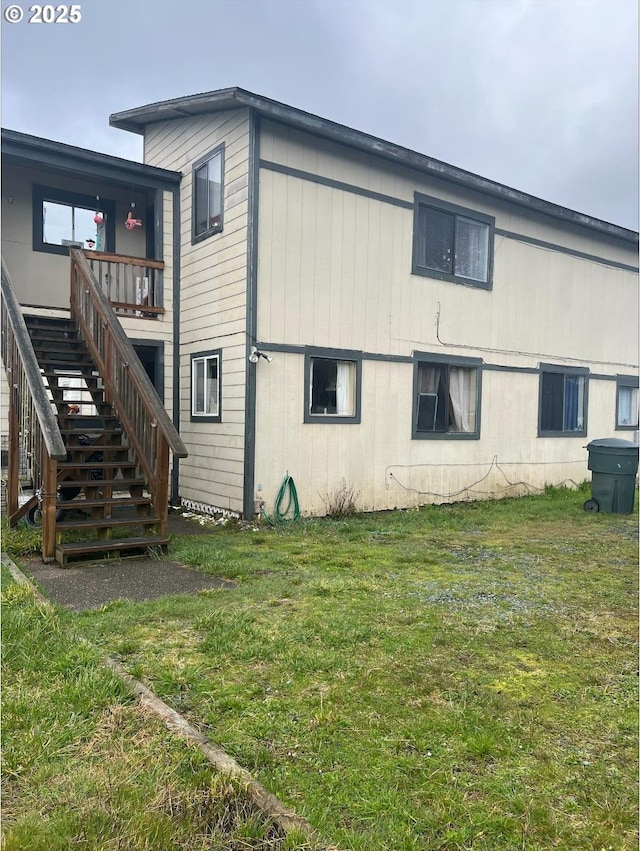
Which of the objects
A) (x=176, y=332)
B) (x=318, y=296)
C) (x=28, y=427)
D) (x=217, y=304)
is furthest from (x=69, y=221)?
(x=28, y=427)

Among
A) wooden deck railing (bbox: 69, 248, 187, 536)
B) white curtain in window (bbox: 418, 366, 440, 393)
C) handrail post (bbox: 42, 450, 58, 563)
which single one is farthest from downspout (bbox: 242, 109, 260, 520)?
white curtain in window (bbox: 418, 366, 440, 393)

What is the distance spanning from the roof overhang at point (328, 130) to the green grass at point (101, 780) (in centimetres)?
717

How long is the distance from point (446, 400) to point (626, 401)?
587 centimetres

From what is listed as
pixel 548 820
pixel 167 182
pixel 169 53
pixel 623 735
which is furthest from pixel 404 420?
pixel 169 53

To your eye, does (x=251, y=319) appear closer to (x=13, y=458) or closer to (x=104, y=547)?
(x=13, y=458)

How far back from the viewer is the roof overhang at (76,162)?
8.44 m

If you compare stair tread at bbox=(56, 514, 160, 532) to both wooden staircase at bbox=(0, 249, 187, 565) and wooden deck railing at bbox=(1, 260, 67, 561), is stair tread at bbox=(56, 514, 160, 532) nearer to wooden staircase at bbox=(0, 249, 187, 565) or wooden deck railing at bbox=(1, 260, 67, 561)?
wooden staircase at bbox=(0, 249, 187, 565)

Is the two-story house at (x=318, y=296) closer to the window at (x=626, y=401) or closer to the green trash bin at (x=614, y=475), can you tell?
the green trash bin at (x=614, y=475)

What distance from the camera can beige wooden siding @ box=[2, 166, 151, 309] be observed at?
9.64 m

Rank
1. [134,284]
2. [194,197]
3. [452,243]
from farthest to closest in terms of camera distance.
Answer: [452,243], [134,284], [194,197]

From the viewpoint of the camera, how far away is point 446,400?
419 inches

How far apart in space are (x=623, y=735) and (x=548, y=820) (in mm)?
852

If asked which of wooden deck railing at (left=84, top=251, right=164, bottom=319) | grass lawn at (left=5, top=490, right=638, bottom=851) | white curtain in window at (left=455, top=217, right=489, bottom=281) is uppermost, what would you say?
white curtain in window at (left=455, top=217, right=489, bottom=281)

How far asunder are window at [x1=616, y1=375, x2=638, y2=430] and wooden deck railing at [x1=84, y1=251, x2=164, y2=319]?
1008 cm
